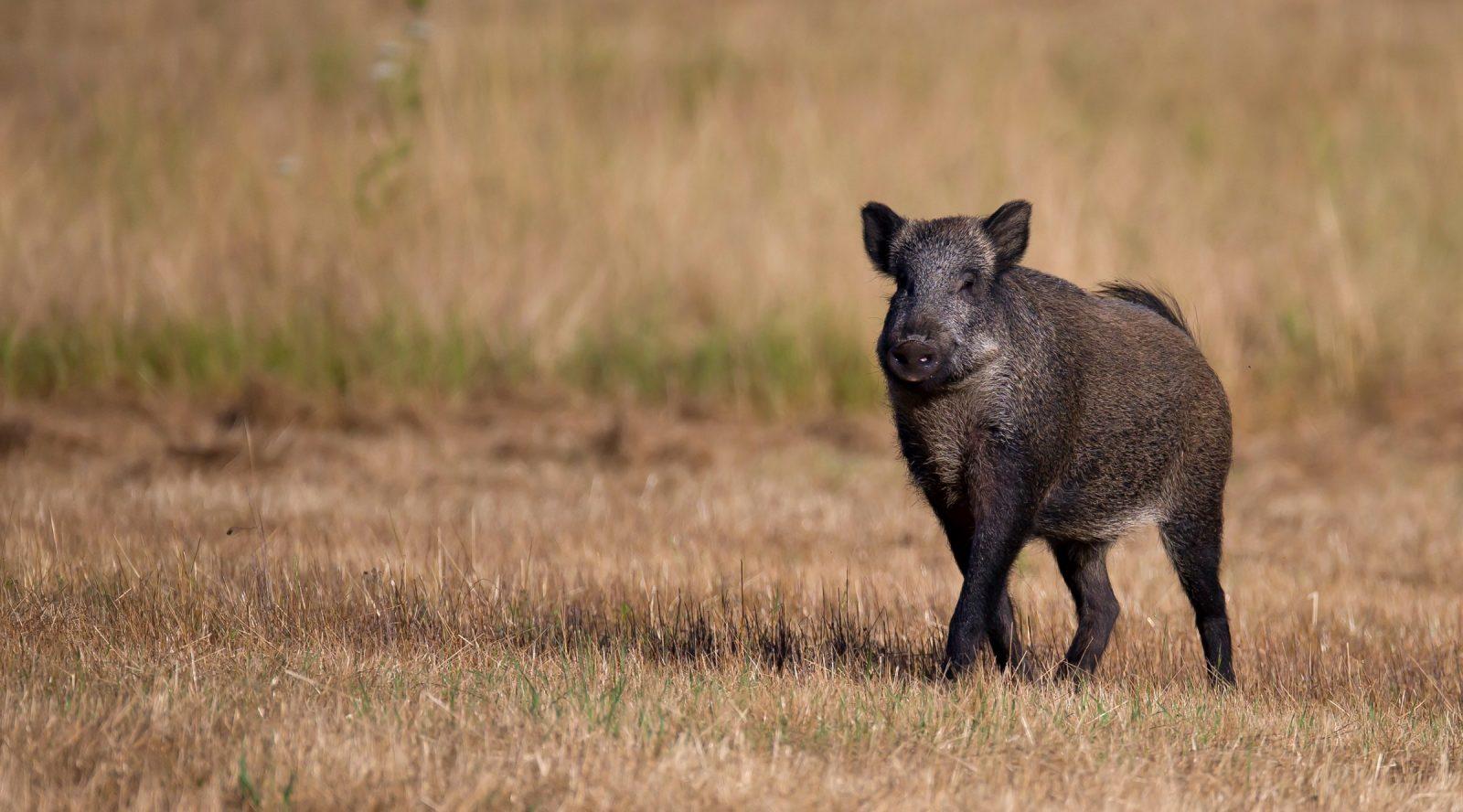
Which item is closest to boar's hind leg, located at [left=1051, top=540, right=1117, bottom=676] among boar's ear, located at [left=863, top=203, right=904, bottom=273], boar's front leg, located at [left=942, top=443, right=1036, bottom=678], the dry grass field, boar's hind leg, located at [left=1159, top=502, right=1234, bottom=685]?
the dry grass field

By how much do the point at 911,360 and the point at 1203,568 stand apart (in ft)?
5.43

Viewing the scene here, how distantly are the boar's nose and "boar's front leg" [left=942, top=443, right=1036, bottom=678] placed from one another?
426 millimetres

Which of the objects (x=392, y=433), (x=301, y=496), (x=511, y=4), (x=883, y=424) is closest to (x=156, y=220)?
(x=392, y=433)

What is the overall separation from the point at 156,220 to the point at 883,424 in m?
5.70

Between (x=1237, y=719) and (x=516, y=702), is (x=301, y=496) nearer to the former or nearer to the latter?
(x=516, y=702)

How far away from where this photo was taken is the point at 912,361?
4906 mm

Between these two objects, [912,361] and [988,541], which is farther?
[988,541]

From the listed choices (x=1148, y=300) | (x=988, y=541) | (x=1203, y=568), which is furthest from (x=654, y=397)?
(x=988, y=541)

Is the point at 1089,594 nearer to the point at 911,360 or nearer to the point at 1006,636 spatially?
the point at 1006,636

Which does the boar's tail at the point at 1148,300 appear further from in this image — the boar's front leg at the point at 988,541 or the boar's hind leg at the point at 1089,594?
the boar's front leg at the point at 988,541

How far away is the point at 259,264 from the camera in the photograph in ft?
38.4

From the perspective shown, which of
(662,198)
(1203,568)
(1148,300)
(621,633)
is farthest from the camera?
(662,198)

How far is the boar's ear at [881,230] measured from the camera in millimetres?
5586

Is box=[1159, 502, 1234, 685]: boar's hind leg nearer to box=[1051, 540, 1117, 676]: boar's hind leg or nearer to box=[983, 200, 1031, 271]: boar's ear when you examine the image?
box=[1051, 540, 1117, 676]: boar's hind leg
